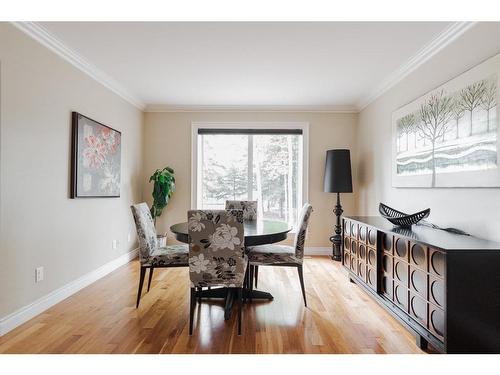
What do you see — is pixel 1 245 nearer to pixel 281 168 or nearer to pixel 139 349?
pixel 139 349

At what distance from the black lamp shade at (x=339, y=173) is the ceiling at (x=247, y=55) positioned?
33.8 inches

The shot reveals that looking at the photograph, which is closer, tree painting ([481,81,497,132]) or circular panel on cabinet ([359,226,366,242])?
tree painting ([481,81,497,132])

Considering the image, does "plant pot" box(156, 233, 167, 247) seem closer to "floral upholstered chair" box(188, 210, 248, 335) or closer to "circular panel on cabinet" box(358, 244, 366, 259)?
"floral upholstered chair" box(188, 210, 248, 335)

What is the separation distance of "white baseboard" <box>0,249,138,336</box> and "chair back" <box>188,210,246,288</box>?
54.9 inches

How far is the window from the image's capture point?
4.93 m

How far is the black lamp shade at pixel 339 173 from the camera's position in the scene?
4.30m

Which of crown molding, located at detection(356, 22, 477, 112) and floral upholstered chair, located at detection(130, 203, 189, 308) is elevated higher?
crown molding, located at detection(356, 22, 477, 112)

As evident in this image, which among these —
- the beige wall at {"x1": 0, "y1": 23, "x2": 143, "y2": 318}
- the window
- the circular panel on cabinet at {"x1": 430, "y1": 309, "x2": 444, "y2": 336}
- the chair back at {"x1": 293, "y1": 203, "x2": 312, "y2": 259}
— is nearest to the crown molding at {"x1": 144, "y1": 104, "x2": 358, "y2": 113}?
the window

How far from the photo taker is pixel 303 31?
2.49 metres

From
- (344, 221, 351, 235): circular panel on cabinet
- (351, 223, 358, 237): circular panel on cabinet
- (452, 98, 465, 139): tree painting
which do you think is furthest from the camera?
(344, 221, 351, 235): circular panel on cabinet

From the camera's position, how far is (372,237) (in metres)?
2.75

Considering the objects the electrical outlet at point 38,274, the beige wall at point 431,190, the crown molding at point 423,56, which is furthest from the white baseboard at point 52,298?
the crown molding at point 423,56

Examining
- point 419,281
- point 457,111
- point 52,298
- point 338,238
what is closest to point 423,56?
point 457,111

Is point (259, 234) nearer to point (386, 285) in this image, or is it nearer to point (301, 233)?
point (301, 233)
